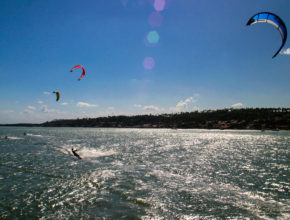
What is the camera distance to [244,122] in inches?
5315

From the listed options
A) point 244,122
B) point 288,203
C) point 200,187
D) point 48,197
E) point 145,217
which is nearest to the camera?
point 145,217

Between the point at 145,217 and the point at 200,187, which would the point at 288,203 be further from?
the point at 145,217

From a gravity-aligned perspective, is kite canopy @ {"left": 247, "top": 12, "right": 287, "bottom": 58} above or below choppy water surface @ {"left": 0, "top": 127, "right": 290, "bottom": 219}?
above

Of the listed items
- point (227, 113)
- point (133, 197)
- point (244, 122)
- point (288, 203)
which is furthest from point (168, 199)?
point (227, 113)

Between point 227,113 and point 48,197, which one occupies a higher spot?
point 227,113

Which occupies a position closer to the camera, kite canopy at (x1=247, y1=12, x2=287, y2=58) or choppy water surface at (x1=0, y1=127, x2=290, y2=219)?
choppy water surface at (x1=0, y1=127, x2=290, y2=219)

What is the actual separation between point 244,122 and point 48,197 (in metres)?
145

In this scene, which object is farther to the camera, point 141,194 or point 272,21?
point 272,21

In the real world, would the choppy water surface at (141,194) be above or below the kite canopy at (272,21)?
below

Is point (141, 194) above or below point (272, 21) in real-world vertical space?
below

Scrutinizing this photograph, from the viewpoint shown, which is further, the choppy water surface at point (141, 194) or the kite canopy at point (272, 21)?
the kite canopy at point (272, 21)

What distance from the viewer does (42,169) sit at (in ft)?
52.7

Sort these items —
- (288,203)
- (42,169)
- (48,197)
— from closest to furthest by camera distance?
(288,203) < (48,197) < (42,169)

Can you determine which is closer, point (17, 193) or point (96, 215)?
point (96, 215)
